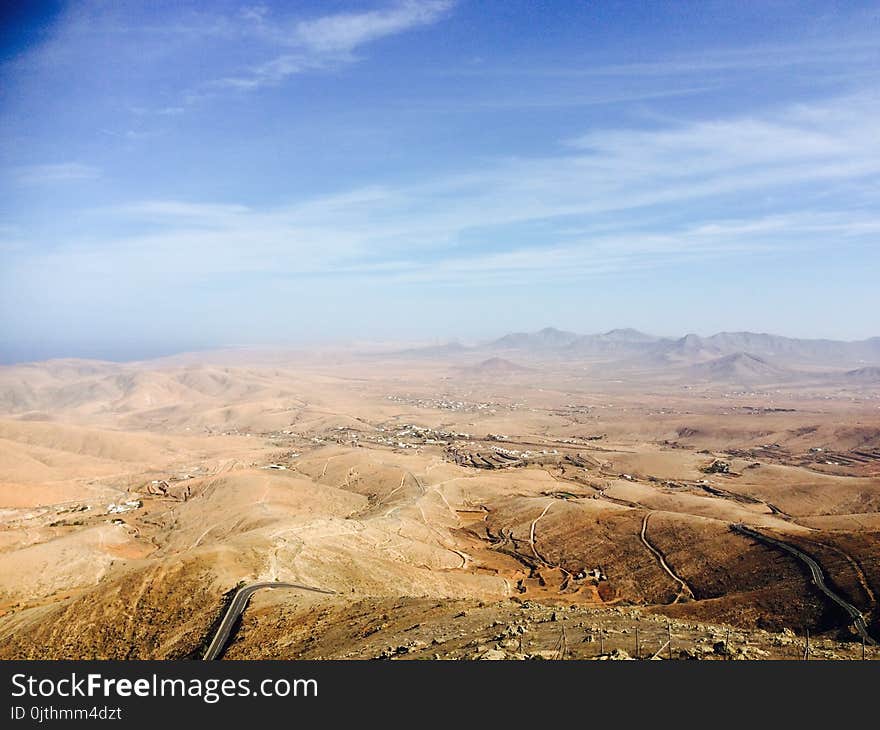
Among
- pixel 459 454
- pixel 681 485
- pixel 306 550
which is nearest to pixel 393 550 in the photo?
pixel 306 550

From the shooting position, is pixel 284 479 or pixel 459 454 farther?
pixel 459 454

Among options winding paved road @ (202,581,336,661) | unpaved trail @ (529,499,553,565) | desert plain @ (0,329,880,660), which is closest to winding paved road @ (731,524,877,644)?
desert plain @ (0,329,880,660)

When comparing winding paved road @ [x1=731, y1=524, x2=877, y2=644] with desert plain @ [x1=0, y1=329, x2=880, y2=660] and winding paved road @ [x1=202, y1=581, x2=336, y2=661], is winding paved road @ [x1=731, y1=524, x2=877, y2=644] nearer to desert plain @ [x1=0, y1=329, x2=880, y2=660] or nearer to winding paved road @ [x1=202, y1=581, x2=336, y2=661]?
desert plain @ [x1=0, y1=329, x2=880, y2=660]

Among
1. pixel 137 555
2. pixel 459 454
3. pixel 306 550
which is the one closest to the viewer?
pixel 306 550

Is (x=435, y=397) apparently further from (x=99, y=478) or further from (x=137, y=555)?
(x=137, y=555)

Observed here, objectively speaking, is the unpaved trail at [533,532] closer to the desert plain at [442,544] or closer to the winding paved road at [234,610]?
the desert plain at [442,544]

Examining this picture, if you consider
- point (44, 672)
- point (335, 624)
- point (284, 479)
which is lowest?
point (284, 479)

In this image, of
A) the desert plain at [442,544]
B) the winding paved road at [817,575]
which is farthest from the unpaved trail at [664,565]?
the winding paved road at [817,575]
